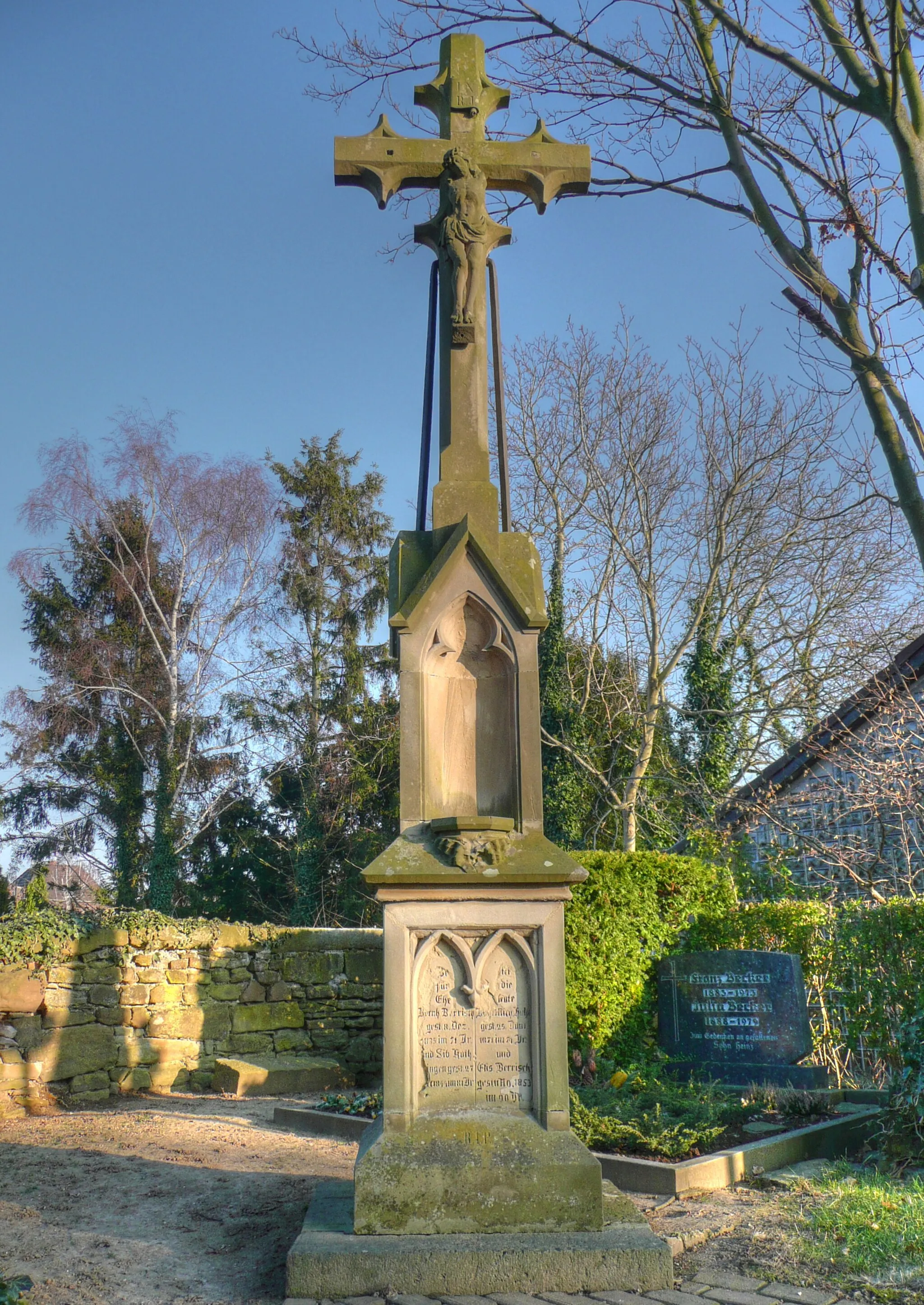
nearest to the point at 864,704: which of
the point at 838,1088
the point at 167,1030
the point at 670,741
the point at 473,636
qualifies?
the point at 670,741

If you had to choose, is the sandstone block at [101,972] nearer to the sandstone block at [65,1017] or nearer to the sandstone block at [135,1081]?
the sandstone block at [65,1017]

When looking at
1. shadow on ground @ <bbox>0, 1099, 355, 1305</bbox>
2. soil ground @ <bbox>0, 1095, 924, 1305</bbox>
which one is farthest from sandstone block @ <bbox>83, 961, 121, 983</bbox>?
soil ground @ <bbox>0, 1095, 924, 1305</bbox>

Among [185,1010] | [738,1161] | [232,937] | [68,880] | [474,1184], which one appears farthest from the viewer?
[68,880]

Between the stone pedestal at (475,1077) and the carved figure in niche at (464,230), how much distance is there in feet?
9.77

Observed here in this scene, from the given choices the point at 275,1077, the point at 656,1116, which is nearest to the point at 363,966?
the point at 275,1077

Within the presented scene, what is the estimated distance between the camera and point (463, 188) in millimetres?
5254

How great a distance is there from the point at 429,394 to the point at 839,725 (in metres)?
12.4

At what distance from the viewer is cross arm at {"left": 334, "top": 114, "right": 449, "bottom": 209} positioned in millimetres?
5312

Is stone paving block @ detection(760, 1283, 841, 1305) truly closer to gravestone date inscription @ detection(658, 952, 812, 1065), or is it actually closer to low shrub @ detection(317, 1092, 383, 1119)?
low shrub @ detection(317, 1092, 383, 1119)

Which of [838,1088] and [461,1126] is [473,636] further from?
[838,1088]

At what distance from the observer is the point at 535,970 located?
445 centimetres

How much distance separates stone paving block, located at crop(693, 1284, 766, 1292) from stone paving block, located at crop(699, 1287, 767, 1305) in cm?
3

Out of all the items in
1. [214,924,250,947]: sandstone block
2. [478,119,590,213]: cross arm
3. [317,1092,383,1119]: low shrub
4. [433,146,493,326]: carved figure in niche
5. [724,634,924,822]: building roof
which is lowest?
[317,1092,383,1119]: low shrub

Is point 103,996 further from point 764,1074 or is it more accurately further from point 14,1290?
point 14,1290
